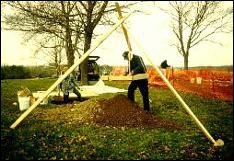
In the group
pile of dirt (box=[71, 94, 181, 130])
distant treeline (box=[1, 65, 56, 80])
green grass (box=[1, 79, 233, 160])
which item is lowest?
green grass (box=[1, 79, 233, 160])

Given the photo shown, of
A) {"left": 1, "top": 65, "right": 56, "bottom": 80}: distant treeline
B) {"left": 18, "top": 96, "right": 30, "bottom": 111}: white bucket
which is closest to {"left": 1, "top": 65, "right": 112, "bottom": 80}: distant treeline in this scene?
{"left": 1, "top": 65, "right": 56, "bottom": 80}: distant treeline

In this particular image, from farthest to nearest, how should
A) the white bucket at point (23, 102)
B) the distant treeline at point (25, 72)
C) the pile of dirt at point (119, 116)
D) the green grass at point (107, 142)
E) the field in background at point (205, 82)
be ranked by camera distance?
the distant treeline at point (25, 72), the field in background at point (205, 82), the white bucket at point (23, 102), the pile of dirt at point (119, 116), the green grass at point (107, 142)

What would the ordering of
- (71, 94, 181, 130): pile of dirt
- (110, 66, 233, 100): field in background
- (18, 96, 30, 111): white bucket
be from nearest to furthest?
(71, 94, 181, 130): pile of dirt
(18, 96, 30, 111): white bucket
(110, 66, 233, 100): field in background

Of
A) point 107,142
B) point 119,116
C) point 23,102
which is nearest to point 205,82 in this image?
point 119,116

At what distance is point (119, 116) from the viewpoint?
10.0m

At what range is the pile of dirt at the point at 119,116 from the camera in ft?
31.5

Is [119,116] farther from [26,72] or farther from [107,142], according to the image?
[26,72]

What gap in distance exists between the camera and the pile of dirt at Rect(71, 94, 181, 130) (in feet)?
31.5

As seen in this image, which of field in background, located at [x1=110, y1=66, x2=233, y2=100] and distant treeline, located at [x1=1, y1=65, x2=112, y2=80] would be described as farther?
distant treeline, located at [x1=1, y1=65, x2=112, y2=80]

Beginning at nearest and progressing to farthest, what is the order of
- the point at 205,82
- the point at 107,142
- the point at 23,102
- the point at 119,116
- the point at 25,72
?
the point at 107,142, the point at 119,116, the point at 23,102, the point at 205,82, the point at 25,72

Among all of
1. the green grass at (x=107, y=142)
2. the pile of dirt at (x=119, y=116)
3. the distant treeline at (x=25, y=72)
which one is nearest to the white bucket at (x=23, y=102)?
the green grass at (x=107, y=142)

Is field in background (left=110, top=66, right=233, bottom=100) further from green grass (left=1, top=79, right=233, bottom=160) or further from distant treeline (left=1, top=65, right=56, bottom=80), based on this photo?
distant treeline (left=1, top=65, right=56, bottom=80)

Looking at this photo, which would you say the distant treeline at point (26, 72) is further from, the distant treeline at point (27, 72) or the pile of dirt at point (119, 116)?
the pile of dirt at point (119, 116)

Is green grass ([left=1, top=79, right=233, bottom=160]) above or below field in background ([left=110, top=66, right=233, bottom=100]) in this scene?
below
